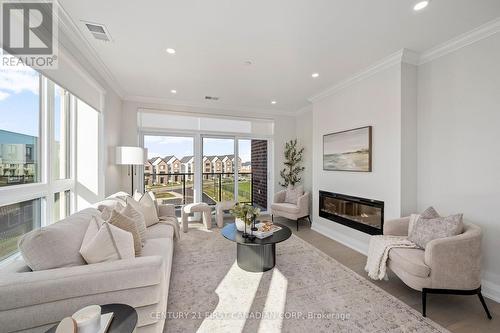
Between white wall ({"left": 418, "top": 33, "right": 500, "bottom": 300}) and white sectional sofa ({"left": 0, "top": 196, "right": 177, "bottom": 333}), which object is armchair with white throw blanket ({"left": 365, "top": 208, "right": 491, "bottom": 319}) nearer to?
white wall ({"left": 418, "top": 33, "right": 500, "bottom": 300})

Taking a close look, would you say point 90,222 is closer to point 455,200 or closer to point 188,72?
point 188,72

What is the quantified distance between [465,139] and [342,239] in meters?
2.11

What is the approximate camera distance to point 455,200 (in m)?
2.43

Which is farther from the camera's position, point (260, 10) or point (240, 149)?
point (240, 149)

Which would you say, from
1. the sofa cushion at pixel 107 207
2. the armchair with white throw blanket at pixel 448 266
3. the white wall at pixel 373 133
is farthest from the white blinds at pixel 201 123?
the armchair with white throw blanket at pixel 448 266

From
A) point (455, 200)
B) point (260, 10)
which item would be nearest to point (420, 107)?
point (455, 200)

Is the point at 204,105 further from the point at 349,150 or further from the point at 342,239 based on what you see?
the point at 342,239

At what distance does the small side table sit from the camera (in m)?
1.04

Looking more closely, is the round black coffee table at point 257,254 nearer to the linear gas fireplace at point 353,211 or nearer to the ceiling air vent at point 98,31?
the linear gas fireplace at point 353,211

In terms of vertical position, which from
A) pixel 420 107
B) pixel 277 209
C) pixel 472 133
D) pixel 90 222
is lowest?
pixel 277 209

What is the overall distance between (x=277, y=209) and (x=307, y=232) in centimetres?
77

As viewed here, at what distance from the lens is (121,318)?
112 centimetres

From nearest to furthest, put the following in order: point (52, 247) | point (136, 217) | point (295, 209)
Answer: point (52, 247) < point (136, 217) < point (295, 209)

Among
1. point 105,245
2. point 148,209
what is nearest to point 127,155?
point 148,209
